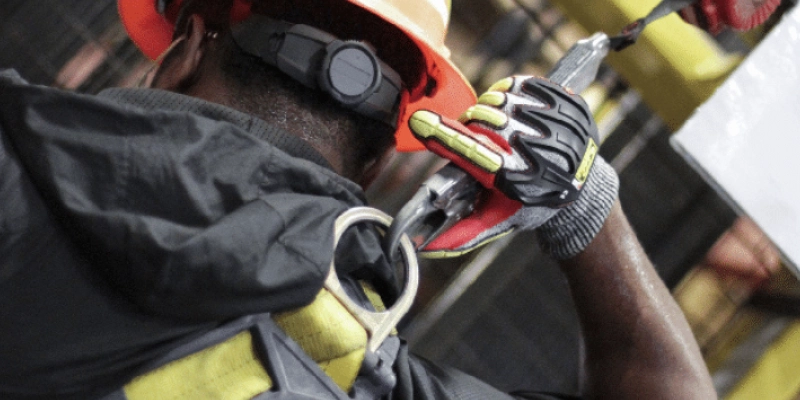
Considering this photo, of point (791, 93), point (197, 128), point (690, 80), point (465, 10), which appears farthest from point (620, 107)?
point (197, 128)

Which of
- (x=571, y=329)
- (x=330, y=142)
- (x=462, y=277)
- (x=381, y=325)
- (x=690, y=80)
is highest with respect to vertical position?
(x=690, y=80)

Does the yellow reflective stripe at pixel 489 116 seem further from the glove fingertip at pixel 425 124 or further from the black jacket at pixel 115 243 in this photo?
the black jacket at pixel 115 243

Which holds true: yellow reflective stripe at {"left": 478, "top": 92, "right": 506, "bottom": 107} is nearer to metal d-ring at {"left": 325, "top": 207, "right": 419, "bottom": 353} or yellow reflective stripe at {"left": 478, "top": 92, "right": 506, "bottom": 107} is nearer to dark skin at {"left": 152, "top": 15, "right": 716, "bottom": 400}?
metal d-ring at {"left": 325, "top": 207, "right": 419, "bottom": 353}

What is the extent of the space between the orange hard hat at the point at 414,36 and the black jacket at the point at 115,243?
48cm

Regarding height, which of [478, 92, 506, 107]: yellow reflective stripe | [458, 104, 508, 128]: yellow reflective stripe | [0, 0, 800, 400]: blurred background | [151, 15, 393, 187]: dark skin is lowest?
[0, 0, 800, 400]: blurred background

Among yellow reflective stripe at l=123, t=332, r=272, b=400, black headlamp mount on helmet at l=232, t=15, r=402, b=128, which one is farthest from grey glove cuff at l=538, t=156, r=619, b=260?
yellow reflective stripe at l=123, t=332, r=272, b=400

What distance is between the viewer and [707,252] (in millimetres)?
2473

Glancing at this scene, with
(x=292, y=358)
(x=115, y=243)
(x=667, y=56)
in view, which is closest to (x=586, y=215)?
(x=667, y=56)

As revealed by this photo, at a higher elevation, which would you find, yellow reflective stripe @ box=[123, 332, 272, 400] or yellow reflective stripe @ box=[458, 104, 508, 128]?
yellow reflective stripe @ box=[458, 104, 508, 128]

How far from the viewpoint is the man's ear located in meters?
1.10

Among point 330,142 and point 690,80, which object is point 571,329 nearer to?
point 690,80

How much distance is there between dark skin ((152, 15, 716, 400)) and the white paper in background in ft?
0.87

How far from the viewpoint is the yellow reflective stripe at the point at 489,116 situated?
1.10 metres

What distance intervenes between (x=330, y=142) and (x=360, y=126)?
0.24ft
